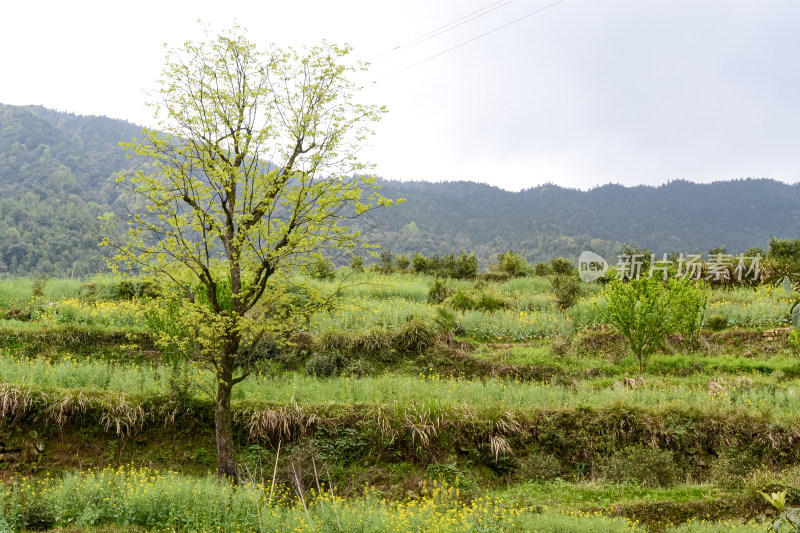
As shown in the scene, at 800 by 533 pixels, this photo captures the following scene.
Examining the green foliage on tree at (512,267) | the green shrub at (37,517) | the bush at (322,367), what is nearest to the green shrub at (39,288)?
the bush at (322,367)

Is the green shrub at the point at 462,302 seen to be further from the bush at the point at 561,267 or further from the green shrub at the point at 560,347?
the bush at the point at 561,267

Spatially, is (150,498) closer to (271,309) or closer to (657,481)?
(271,309)

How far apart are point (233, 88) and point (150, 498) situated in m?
5.70

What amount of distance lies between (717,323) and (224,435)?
48.1ft

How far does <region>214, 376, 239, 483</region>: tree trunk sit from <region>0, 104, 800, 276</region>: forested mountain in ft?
117

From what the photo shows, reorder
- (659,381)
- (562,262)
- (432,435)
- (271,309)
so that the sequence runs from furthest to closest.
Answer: (562,262) < (659,381) < (432,435) < (271,309)

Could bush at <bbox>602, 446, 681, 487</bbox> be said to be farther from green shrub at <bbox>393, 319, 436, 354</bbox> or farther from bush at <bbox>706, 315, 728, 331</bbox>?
bush at <bbox>706, 315, 728, 331</bbox>

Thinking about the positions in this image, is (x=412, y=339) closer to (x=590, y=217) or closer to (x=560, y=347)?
(x=560, y=347)

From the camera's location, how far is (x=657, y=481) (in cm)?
830

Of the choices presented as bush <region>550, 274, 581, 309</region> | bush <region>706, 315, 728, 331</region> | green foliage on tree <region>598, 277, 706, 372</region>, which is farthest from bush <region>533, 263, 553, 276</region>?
green foliage on tree <region>598, 277, 706, 372</region>

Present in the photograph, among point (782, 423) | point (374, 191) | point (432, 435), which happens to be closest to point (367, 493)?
point (432, 435)

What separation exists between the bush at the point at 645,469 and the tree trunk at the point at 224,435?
5715mm

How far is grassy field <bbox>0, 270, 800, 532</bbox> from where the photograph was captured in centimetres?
681

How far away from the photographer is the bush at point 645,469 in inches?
328
